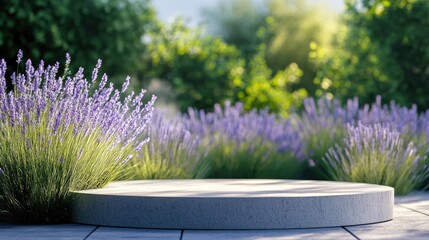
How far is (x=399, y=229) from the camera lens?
16.4 feet

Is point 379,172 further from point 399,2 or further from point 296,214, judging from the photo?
point 399,2

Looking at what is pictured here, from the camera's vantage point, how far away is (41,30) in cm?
1416

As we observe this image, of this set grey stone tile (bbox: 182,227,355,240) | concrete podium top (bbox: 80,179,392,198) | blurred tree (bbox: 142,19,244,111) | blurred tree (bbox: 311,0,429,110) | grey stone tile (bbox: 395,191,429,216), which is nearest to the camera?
grey stone tile (bbox: 182,227,355,240)

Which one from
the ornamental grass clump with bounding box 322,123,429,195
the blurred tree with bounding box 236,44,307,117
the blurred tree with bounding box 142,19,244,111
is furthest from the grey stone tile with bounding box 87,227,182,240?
the blurred tree with bounding box 142,19,244,111

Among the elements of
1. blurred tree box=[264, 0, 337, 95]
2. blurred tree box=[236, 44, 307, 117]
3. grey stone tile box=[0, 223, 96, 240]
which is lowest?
grey stone tile box=[0, 223, 96, 240]

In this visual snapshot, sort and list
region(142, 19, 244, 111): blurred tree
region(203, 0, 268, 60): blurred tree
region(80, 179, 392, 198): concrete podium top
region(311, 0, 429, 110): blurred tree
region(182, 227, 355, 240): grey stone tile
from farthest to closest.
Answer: region(203, 0, 268, 60): blurred tree
region(142, 19, 244, 111): blurred tree
region(311, 0, 429, 110): blurred tree
region(80, 179, 392, 198): concrete podium top
region(182, 227, 355, 240): grey stone tile

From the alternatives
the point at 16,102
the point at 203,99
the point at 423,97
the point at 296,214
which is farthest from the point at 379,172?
the point at 203,99

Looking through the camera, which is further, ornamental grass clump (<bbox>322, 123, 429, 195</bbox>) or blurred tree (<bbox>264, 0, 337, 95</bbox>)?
blurred tree (<bbox>264, 0, 337, 95</bbox>)

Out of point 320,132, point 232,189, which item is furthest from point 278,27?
point 232,189

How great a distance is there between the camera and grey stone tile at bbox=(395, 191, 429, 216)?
6.26m

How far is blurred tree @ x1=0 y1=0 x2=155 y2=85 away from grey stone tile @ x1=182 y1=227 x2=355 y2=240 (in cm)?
970

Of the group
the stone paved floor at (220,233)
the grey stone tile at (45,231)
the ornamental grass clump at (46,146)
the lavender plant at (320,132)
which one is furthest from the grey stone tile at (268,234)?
the lavender plant at (320,132)

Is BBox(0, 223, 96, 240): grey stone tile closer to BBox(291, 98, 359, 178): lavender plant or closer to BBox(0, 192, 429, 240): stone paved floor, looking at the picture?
A: BBox(0, 192, 429, 240): stone paved floor

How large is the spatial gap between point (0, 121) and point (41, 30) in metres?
9.16
